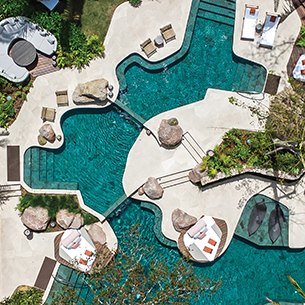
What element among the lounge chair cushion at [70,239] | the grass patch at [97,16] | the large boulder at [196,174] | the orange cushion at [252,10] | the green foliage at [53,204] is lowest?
the lounge chair cushion at [70,239]

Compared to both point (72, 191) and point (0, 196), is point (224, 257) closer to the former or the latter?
point (72, 191)

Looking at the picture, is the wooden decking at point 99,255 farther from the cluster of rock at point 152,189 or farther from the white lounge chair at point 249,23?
the white lounge chair at point 249,23

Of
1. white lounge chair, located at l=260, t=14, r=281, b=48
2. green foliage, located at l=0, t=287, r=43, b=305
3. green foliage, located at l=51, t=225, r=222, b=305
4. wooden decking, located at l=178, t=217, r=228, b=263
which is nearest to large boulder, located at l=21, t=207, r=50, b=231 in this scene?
green foliage, located at l=0, t=287, r=43, b=305

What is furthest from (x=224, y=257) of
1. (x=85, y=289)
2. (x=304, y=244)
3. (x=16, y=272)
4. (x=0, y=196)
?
(x=0, y=196)

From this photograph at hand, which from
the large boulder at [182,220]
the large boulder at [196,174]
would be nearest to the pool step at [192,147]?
the large boulder at [196,174]

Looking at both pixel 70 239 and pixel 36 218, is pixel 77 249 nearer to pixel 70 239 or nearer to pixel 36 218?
pixel 70 239

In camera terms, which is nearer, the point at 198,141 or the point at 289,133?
the point at 289,133
